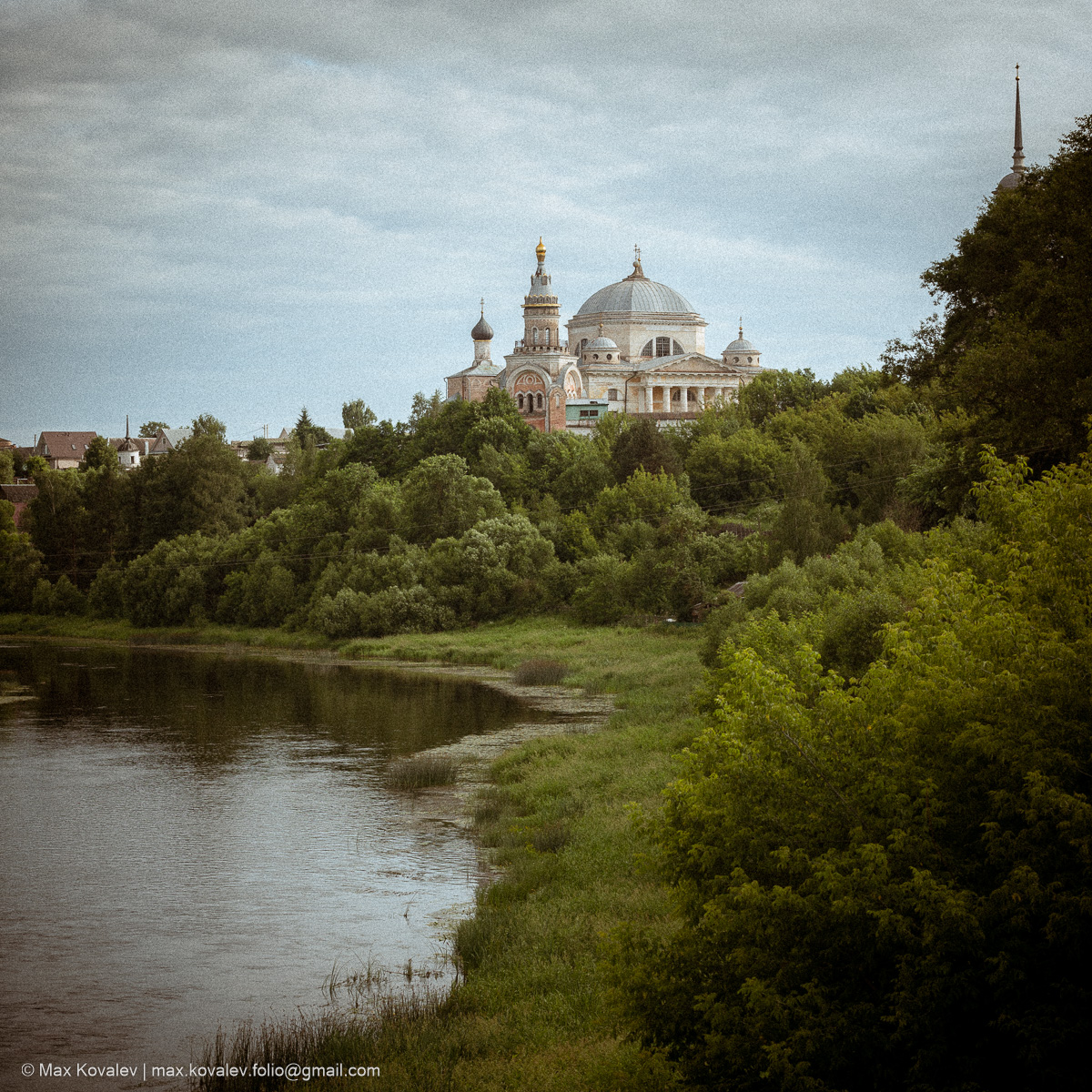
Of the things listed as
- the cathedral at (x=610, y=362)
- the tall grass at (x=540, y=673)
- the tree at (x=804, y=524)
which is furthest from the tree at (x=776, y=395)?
the tall grass at (x=540, y=673)

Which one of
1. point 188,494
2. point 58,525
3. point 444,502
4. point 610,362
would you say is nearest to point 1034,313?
point 444,502

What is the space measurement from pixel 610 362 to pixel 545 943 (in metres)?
83.4

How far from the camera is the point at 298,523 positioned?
58.8 metres

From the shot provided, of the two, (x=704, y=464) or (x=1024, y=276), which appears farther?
(x=704, y=464)

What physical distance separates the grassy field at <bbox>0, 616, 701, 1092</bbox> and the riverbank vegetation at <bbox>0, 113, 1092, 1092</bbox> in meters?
0.05

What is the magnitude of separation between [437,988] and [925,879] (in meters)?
6.47

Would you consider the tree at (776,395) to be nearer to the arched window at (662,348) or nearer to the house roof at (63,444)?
the arched window at (662,348)

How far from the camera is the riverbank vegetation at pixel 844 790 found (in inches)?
273

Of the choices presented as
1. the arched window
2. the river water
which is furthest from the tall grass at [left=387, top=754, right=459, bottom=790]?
Answer: the arched window

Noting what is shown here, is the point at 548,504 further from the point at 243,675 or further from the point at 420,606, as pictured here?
the point at 243,675

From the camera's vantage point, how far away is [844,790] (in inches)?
322

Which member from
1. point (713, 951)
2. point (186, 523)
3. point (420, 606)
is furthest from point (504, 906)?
point (186, 523)

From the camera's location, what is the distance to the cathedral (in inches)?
3332

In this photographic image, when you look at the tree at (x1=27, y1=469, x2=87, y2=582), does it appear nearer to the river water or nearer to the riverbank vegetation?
the riverbank vegetation
